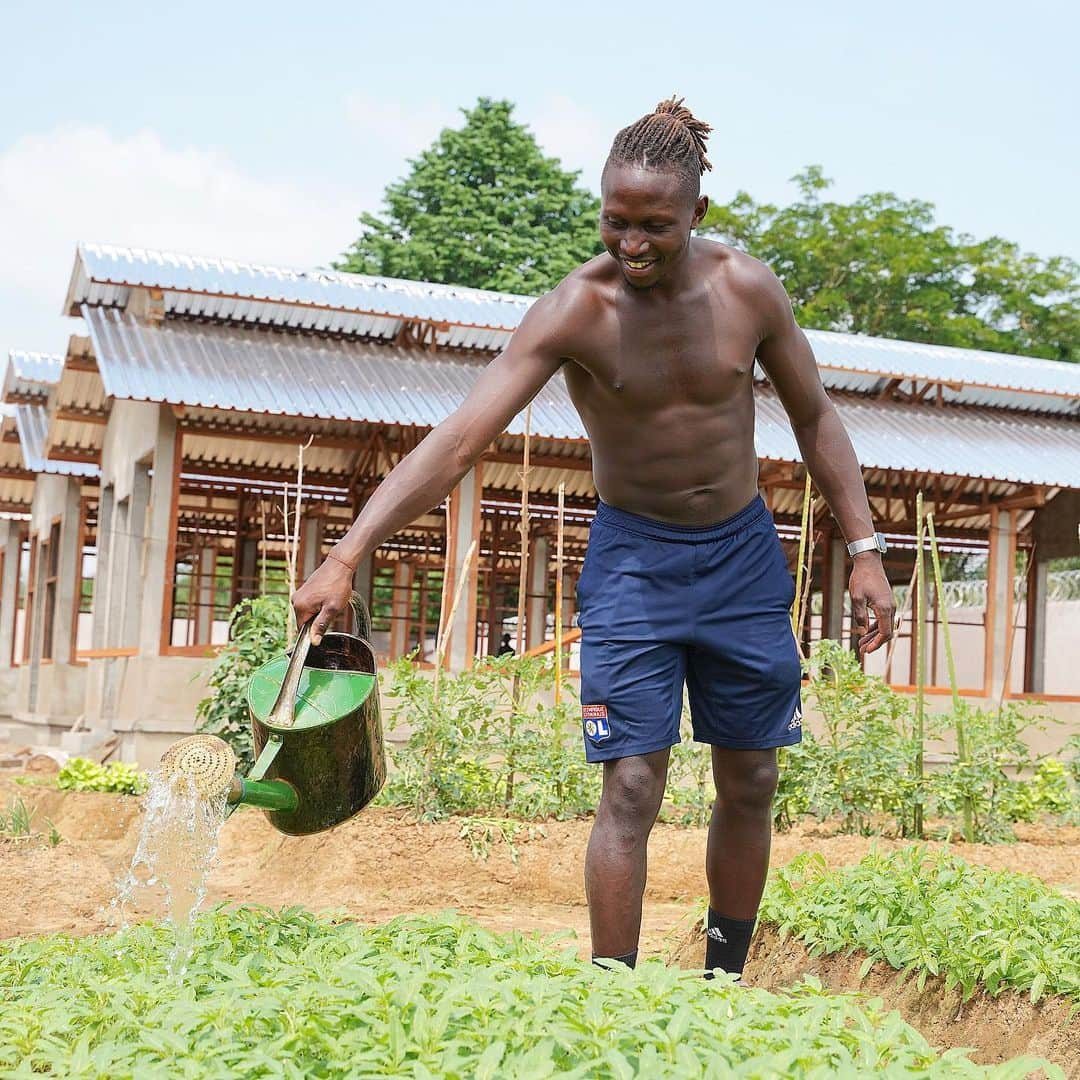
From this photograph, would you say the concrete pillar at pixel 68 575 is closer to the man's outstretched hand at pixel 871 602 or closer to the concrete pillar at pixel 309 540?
the concrete pillar at pixel 309 540

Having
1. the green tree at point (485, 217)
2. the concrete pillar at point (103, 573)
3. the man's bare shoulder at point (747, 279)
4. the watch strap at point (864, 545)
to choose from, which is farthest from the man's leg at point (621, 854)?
the green tree at point (485, 217)

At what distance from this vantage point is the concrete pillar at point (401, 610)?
711 inches

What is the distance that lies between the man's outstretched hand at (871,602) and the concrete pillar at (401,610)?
12.5 m

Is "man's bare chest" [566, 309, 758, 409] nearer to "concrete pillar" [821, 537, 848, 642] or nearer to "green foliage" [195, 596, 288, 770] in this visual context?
"green foliage" [195, 596, 288, 770]

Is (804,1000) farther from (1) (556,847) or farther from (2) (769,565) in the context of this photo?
(1) (556,847)

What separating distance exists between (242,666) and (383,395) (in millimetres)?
4920

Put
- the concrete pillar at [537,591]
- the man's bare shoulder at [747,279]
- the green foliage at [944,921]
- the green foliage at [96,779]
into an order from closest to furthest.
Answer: the man's bare shoulder at [747,279] < the green foliage at [944,921] < the green foliage at [96,779] < the concrete pillar at [537,591]

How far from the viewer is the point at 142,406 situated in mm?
13203

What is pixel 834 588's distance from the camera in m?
18.8

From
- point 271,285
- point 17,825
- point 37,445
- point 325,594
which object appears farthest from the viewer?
point 37,445

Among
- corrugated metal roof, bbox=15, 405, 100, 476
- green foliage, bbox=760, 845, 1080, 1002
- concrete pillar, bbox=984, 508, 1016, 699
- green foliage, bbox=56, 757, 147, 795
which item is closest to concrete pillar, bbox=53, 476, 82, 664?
corrugated metal roof, bbox=15, 405, 100, 476

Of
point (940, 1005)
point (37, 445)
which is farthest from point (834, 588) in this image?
point (940, 1005)

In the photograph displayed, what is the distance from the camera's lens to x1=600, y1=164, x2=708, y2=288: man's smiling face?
115 inches

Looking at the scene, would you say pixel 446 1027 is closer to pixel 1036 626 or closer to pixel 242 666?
pixel 242 666
